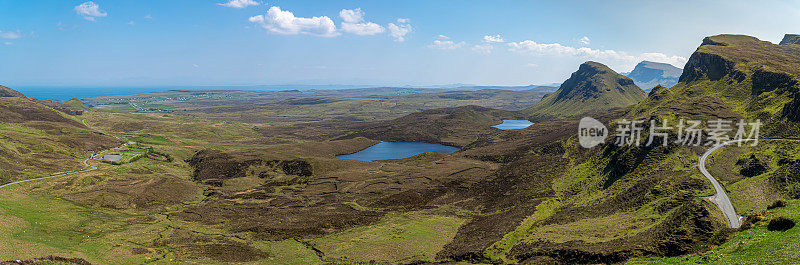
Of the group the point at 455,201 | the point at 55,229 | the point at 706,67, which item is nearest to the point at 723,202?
the point at 455,201

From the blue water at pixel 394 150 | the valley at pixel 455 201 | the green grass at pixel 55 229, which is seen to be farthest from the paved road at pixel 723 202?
the blue water at pixel 394 150

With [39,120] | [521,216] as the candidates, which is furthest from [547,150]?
[39,120]

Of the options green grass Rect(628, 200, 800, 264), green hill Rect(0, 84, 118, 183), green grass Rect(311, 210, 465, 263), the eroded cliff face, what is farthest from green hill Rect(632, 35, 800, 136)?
green hill Rect(0, 84, 118, 183)

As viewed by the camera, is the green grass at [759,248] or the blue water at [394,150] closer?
the green grass at [759,248]

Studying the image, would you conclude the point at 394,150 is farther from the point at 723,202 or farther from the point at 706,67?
the point at 723,202

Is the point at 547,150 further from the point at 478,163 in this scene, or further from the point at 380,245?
the point at 380,245

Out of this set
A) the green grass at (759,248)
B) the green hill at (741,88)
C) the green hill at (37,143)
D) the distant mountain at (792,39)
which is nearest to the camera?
A: the green grass at (759,248)

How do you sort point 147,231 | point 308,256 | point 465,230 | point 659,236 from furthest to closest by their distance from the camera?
point 465,230, point 147,231, point 308,256, point 659,236

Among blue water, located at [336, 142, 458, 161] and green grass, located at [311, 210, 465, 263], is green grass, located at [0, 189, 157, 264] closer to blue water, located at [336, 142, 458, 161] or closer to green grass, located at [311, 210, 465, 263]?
green grass, located at [311, 210, 465, 263]

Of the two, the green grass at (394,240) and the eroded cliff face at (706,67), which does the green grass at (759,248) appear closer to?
the green grass at (394,240)
